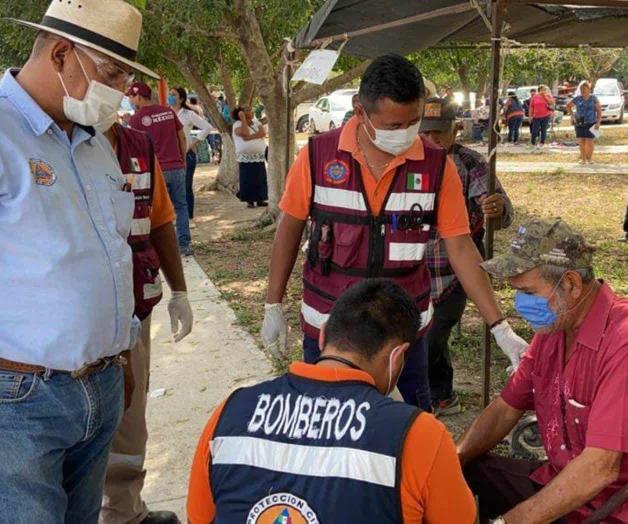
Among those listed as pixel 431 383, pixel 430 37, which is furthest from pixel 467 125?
pixel 431 383

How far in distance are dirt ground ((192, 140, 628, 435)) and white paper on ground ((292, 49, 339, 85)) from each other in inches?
71.1

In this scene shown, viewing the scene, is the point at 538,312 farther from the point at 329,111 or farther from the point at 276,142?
the point at 329,111

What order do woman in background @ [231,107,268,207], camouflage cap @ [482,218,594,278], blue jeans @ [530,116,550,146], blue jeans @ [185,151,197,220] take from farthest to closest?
blue jeans @ [530,116,550,146]
woman in background @ [231,107,268,207]
blue jeans @ [185,151,197,220]
camouflage cap @ [482,218,594,278]

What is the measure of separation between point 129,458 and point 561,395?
1.61 metres

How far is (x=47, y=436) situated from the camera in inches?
69.4

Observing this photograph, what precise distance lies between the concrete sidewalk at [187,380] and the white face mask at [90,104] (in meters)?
1.90

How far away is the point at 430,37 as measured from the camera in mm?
5598

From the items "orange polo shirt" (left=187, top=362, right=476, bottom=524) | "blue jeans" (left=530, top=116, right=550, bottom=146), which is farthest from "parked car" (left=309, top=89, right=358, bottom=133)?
"orange polo shirt" (left=187, top=362, right=476, bottom=524)

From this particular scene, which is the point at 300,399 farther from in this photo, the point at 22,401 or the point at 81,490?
the point at 81,490

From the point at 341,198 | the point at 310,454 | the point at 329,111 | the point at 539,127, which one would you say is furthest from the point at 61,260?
the point at 329,111

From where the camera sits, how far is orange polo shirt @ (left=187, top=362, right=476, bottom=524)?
1441 millimetres

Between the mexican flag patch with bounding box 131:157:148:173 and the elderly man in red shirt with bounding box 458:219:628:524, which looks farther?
the mexican flag patch with bounding box 131:157:148:173

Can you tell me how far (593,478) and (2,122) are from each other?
1782 millimetres

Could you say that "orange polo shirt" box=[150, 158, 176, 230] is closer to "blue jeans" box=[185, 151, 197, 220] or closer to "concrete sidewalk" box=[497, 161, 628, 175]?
"blue jeans" box=[185, 151, 197, 220]
